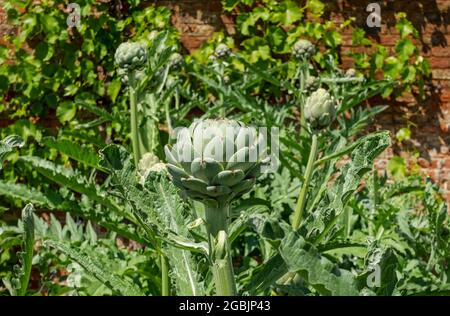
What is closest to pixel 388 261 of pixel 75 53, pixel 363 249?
pixel 363 249

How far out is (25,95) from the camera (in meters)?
2.71

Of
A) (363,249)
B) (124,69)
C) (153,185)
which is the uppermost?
(124,69)

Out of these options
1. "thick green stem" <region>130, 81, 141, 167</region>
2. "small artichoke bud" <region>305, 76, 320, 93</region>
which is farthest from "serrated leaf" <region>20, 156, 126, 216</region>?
"small artichoke bud" <region>305, 76, 320, 93</region>

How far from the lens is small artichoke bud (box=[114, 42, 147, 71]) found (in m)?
1.41

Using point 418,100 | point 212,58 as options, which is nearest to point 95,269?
point 212,58

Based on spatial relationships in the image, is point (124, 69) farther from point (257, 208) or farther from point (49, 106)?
point (49, 106)

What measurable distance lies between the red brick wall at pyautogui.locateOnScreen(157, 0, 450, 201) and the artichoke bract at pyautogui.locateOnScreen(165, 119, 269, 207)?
206cm

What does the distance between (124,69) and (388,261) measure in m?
0.86

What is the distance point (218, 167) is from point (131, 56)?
2.36ft

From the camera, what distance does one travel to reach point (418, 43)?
282 cm

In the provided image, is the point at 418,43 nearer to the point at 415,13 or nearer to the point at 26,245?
the point at 415,13

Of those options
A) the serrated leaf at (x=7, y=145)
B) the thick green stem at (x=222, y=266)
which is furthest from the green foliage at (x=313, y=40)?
the thick green stem at (x=222, y=266)

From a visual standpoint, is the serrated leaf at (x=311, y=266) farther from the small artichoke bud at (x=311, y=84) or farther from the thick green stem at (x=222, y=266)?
the small artichoke bud at (x=311, y=84)

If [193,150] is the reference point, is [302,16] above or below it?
above
